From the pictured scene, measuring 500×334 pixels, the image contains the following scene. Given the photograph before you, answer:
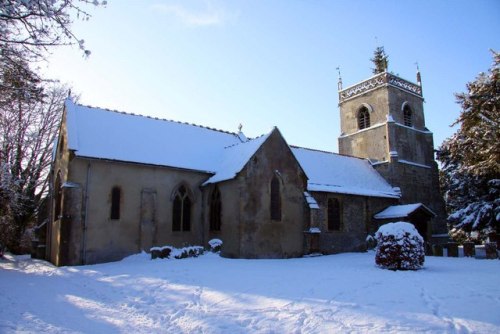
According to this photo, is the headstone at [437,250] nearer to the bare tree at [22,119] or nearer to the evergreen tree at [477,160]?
the evergreen tree at [477,160]

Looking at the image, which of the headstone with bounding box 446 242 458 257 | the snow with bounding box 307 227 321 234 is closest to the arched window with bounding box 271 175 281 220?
the snow with bounding box 307 227 321 234

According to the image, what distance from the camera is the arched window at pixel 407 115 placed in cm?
3512

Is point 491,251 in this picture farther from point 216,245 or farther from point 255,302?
point 255,302

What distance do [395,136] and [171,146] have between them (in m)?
19.3

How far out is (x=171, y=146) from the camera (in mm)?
23328

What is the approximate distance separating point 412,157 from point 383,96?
582cm

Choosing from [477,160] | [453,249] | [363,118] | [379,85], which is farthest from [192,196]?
[379,85]

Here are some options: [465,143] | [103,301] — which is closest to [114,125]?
[103,301]

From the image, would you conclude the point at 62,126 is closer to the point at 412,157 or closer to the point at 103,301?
the point at 103,301

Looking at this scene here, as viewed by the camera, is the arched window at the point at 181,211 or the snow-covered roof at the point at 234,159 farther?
the arched window at the point at 181,211

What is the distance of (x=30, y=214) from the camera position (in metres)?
28.0

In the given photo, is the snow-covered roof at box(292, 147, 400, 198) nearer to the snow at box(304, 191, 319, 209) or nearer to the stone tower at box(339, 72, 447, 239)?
the snow at box(304, 191, 319, 209)

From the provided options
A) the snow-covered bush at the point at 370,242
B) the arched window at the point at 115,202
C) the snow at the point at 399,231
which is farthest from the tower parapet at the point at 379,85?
the arched window at the point at 115,202

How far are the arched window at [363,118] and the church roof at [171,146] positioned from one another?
7907mm
